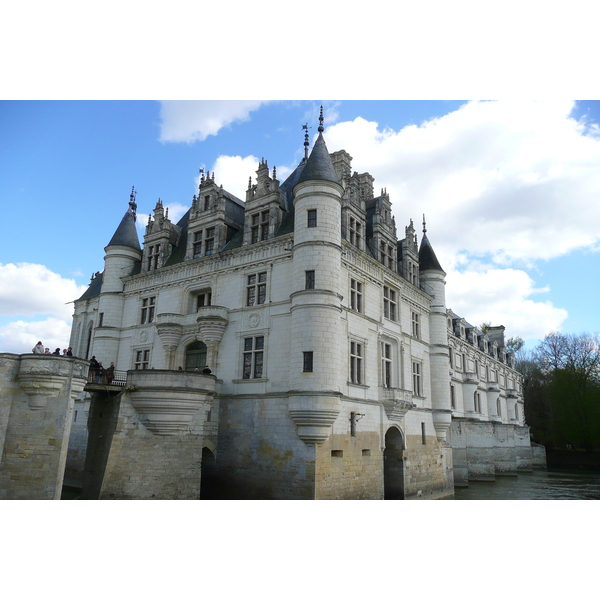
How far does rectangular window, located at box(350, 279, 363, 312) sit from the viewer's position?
2398 centimetres

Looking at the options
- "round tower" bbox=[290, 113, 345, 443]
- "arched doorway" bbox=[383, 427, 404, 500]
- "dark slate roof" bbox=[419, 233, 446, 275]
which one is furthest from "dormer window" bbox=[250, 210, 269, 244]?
"dark slate roof" bbox=[419, 233, 446, 275]

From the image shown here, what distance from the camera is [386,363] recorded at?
87.4 feet

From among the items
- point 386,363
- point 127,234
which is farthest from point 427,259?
point 127,234

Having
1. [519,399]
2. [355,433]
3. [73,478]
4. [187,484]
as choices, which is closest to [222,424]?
[187,484]

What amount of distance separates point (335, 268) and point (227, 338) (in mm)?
6794

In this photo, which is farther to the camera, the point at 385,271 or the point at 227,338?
the point at 385,271

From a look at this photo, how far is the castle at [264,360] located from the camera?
64.3 ft

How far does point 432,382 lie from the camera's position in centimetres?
3114

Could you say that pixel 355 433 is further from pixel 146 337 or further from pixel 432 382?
pixel 146 337

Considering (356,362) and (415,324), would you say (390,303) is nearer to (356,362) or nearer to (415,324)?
(415,324)

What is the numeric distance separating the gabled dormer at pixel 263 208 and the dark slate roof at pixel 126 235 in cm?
1019

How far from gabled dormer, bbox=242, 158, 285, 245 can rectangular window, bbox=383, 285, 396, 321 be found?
25.4 feet

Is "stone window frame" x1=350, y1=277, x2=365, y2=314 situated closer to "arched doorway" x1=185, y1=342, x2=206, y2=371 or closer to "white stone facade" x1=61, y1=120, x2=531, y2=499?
"white stone facade" x1=61, y1=120, x2=531, y2=499

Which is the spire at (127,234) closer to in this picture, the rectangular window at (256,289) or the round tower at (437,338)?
the rectangular window at (256,289)
